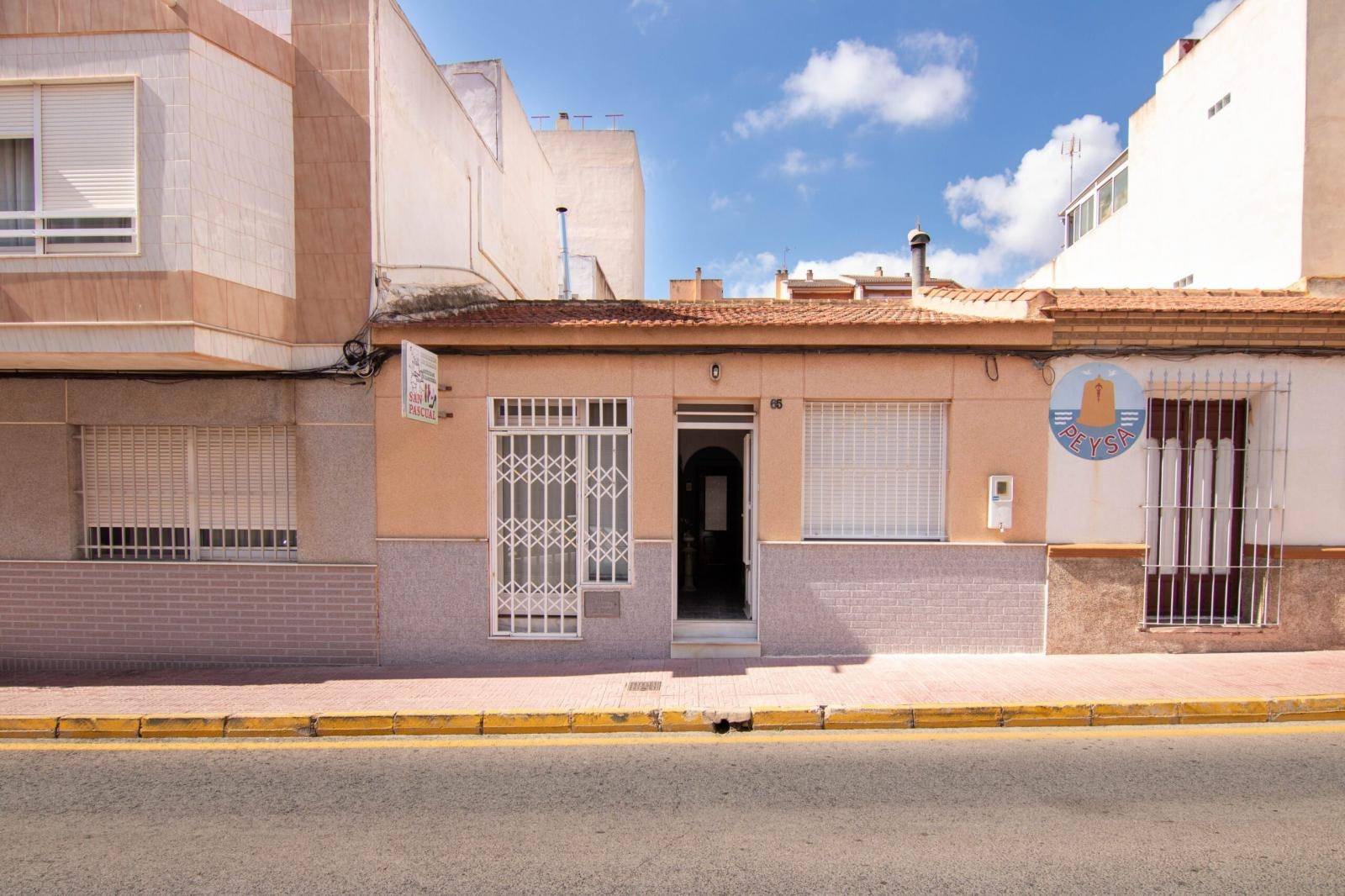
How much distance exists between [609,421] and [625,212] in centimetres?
1452

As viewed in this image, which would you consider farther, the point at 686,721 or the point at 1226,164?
the point at 1226,164

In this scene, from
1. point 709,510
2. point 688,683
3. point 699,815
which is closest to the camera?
point 699,815

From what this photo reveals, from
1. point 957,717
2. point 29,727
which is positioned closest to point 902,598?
point 957,717

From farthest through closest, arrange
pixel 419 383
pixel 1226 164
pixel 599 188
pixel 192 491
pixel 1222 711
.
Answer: pixel 599 188 < pixel 1226 164 < pixel 192 491 < pixel 419 383 < pixel 1222 711

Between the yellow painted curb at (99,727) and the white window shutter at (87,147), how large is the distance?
4.23 meters

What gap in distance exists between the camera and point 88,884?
3.35 metres

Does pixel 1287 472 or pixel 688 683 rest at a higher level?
pixel 1287 472

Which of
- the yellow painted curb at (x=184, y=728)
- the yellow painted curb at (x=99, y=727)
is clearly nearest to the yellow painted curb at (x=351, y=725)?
the yellow painted curb at (x=184, y=728)

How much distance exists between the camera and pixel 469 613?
271 inches

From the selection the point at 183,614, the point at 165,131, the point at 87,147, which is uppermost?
the point at 165,131

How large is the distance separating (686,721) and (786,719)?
79 cm

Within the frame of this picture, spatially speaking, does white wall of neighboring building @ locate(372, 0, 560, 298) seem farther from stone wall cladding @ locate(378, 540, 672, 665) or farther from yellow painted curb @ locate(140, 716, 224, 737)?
yellow painted curb @ locate(140, 716, 224, 737)

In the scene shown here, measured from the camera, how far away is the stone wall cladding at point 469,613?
22.5 ft

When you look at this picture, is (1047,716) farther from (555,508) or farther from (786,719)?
(555,508)
